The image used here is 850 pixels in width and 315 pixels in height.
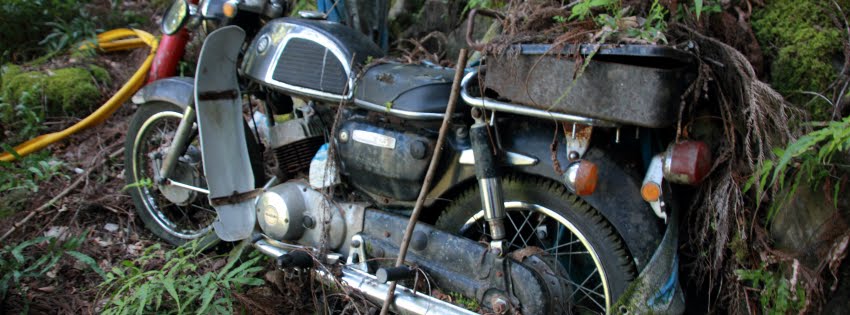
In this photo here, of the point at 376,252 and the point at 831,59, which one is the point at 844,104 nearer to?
the point at 831,59

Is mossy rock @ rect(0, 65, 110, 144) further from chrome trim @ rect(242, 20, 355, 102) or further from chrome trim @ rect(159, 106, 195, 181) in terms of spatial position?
chrome trim @ rect(242, 20, 355, 102)

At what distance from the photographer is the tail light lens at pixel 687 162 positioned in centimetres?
231

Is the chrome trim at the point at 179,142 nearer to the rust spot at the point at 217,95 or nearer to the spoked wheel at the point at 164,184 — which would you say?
the spoked wheel at the point at 164,184

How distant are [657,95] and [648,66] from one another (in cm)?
17

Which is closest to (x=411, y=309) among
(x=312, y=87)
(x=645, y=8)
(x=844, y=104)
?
(x=312, y=87)

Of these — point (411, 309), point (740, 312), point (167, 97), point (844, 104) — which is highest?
point (844, 104)

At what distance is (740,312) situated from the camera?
2.51 meters

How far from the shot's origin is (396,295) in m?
2.76

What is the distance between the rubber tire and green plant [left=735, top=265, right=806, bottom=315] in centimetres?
214

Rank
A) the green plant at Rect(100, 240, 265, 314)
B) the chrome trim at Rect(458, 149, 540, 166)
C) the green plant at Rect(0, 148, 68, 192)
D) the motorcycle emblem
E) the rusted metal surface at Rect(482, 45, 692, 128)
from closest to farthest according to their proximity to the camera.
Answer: the rusted metal surface at Rect(482, 45, 692, 128)
the chrome trim at Rect(458, 149, 540, 166)
the motorcycle emblem
the green plant at Rect(100, 240, 265, 314)
the green plant at Rect(0, 148, 68, 192)

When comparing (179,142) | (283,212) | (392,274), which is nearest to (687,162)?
(392,274)

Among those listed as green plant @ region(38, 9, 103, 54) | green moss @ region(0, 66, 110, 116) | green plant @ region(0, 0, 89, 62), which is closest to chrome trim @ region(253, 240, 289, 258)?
green moss @ region(0, 66, 110, 116)

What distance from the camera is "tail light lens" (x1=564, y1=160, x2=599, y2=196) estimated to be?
2.42 m

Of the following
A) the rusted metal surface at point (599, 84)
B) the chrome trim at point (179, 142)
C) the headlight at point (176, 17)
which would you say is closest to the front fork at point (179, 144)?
the chrome trim at point (179, 142)
